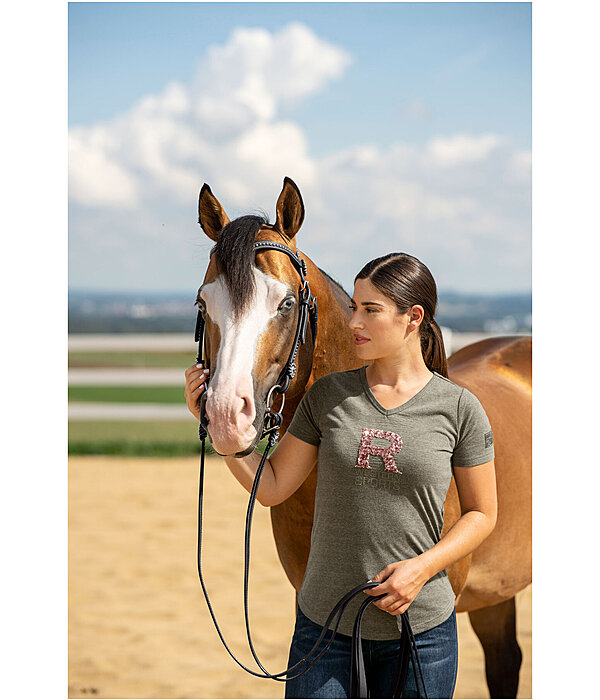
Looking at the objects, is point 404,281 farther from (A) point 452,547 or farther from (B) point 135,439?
(B) point 135,439

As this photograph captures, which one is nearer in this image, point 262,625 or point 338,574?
point 338,574

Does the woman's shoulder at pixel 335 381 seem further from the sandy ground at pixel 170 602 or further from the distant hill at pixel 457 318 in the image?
the distant hill at pixel 457 318

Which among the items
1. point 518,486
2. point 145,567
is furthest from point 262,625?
point 518,486

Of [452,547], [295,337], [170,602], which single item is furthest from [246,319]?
[170,602]

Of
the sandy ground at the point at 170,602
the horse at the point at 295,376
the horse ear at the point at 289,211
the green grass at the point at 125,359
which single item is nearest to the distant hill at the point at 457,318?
the green grass at the point at 125,359

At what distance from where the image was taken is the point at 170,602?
492 centimetres

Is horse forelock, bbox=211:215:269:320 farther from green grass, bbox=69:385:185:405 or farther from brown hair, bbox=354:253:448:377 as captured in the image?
green grass, bbox=69:385:185:405

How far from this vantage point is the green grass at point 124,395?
1597cm

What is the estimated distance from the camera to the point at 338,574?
1547 mm

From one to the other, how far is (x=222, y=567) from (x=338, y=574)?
4249 millimetres

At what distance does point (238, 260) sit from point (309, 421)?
402 millimetres

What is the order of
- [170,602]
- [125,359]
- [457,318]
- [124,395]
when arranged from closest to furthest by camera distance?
[170,602] → [125,359] → [124,395] → [457,318]

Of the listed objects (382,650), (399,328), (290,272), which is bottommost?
(382,650)
